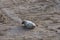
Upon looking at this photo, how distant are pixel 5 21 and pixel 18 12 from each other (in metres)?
0.69

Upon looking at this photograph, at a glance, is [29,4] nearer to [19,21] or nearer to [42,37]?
[19,21]

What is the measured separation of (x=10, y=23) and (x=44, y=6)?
1.44 meters

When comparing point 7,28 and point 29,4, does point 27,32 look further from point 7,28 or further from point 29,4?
point 29,4

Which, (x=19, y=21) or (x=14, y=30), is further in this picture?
(x=19, y=21)

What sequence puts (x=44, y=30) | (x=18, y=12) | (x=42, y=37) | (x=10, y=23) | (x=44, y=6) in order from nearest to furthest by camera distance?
(x=42, y=37), (x=44, y=30), (x=10, y=23), (x=18, y=12), (x=44, y=6)

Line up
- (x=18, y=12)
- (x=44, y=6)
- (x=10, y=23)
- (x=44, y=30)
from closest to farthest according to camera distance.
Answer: (x=44, y=30) < (x=10, y=23) < (x=18, y=12) < (x=44, y=6)

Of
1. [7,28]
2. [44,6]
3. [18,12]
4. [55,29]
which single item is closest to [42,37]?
[55,29]

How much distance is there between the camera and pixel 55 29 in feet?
15.0

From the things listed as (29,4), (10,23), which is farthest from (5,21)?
(29,4)

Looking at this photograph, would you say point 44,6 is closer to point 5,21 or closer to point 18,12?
point 18,12

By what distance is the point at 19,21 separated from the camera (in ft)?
16.3

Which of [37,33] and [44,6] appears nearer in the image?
[37,33]

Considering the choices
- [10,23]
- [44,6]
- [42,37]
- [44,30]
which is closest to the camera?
[42,37]

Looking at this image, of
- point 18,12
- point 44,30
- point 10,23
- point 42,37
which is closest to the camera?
point 42,37
